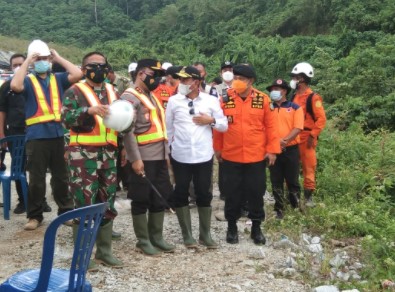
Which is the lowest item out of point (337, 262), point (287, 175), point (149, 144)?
Result: point (337, 262)

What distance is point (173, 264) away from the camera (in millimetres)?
4855

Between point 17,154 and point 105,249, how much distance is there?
2.09 meters

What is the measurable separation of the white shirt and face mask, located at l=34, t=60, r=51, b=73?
1310 mm

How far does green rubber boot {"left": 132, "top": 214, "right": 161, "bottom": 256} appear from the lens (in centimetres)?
501

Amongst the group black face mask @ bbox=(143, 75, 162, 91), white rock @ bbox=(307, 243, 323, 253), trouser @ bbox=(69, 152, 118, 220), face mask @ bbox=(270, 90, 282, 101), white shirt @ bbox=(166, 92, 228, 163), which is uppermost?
black face mask @ bbox=(143, 75, 162, 91)

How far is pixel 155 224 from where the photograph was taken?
5.15 meters

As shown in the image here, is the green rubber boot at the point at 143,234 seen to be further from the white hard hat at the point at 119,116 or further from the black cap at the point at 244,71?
the black cap at the point at 244,71

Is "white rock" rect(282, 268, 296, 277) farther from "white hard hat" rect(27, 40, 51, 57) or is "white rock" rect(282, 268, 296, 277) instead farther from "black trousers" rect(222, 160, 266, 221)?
"white hard hat" rect(27, 40, 51, 57)

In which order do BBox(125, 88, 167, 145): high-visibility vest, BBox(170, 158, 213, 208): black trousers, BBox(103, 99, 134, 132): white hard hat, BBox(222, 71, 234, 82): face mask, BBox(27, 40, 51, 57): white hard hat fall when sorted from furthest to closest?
1. BBox(222, 71, 234, 82): face mask
2. BBox(170, 158, 213, 208): black trousers
3. BBox(27, 40, 51, 57): white hard hat
4. BBox(125, 88, 167, 145): high-visibility vest
5. BBox(103, 99, 134, 132): white hard hat

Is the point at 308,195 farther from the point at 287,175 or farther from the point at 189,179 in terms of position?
the point at 189,179

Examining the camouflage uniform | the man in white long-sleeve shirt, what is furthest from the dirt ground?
the camouflage uniform

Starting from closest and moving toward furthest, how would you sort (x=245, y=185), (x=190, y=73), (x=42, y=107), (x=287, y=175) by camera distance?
(x=190, y=73) < (x=42, y=107) < (x=245, y=185) < (x=287, y=175)

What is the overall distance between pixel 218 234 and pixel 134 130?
5.80ft

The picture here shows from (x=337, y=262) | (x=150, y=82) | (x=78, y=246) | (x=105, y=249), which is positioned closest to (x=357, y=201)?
(x=337, y=262)
